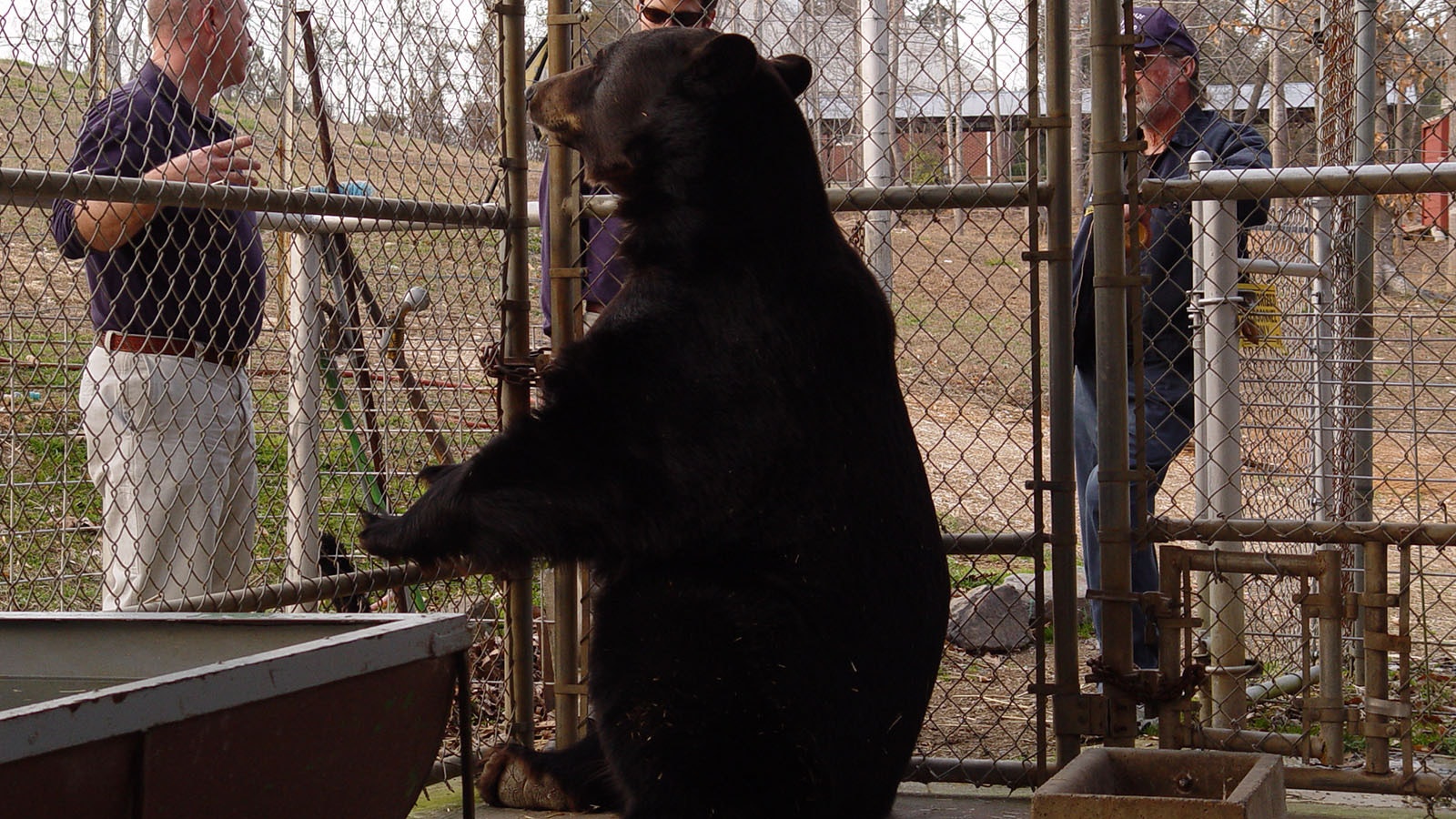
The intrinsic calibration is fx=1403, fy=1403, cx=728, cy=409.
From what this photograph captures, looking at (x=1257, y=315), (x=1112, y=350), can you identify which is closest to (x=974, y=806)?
(x=1112, y=350)

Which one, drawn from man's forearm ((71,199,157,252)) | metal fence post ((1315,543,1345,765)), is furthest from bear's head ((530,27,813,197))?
metal fence post ((1315,543,1345,765))

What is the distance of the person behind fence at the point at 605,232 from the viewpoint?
14.0 feet

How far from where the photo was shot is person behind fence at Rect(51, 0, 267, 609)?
150 inches

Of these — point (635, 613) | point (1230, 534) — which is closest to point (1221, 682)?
point (1230, 534)

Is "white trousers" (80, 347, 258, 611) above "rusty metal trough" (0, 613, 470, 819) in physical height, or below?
above

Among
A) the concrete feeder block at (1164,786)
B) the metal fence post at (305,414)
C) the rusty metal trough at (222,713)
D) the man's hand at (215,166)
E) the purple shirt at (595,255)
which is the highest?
the man's hand at (215,166)

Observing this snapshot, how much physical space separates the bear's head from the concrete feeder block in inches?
67.1

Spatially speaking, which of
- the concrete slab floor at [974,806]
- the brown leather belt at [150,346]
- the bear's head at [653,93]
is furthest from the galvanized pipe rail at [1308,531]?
the brown leather belt at [150,346]

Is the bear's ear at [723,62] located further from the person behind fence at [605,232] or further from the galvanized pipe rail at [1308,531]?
the galvanized pipe rail at [1308,531]

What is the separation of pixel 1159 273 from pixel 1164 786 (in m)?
2.12

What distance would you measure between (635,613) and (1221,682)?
6.29 ft

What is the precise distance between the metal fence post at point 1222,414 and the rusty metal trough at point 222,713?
95.7 inches

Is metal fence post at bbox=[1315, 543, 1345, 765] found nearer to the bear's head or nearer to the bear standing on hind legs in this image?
the bear standing on hind legs

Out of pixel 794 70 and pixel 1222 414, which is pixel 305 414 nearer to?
pixel 794 70
